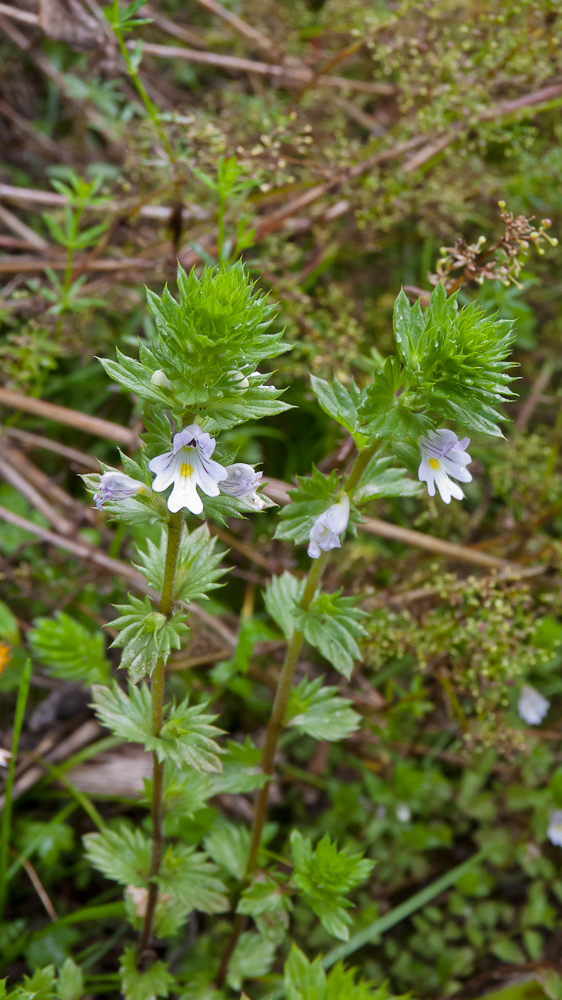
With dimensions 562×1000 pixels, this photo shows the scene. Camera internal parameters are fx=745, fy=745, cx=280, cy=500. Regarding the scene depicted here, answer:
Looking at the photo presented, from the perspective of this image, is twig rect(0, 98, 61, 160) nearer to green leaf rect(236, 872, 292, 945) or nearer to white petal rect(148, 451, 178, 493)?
white petal rect(148, 451, 178, 493)

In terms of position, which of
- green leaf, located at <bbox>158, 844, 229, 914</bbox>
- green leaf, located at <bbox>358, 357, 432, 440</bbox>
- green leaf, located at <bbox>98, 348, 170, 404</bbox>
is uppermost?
green leaf, located at <bbox>98, 348, 170, 404</bbox>

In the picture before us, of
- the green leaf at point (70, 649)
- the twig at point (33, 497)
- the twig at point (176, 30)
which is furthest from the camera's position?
the twig at point (176, 30)

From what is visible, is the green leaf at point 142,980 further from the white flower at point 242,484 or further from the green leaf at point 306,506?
the white flower at point 242,484

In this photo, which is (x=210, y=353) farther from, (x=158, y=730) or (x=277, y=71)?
(x=277, y=71)

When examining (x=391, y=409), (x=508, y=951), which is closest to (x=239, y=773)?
(x=391, y=409)

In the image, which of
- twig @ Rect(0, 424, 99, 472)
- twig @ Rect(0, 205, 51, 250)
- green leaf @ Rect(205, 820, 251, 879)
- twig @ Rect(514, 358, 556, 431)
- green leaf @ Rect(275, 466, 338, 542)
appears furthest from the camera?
twig @ Rect(514, 358, 556, 431)

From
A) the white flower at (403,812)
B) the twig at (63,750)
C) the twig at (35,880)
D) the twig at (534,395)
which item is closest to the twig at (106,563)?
the twig at (63,750)

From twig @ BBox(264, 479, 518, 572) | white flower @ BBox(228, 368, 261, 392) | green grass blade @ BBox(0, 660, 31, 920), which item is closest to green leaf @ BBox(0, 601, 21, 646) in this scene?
green grass blade @ BBox(0, 660, 31, 920)

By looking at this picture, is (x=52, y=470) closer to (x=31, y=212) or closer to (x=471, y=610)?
(x=31, y=212)
